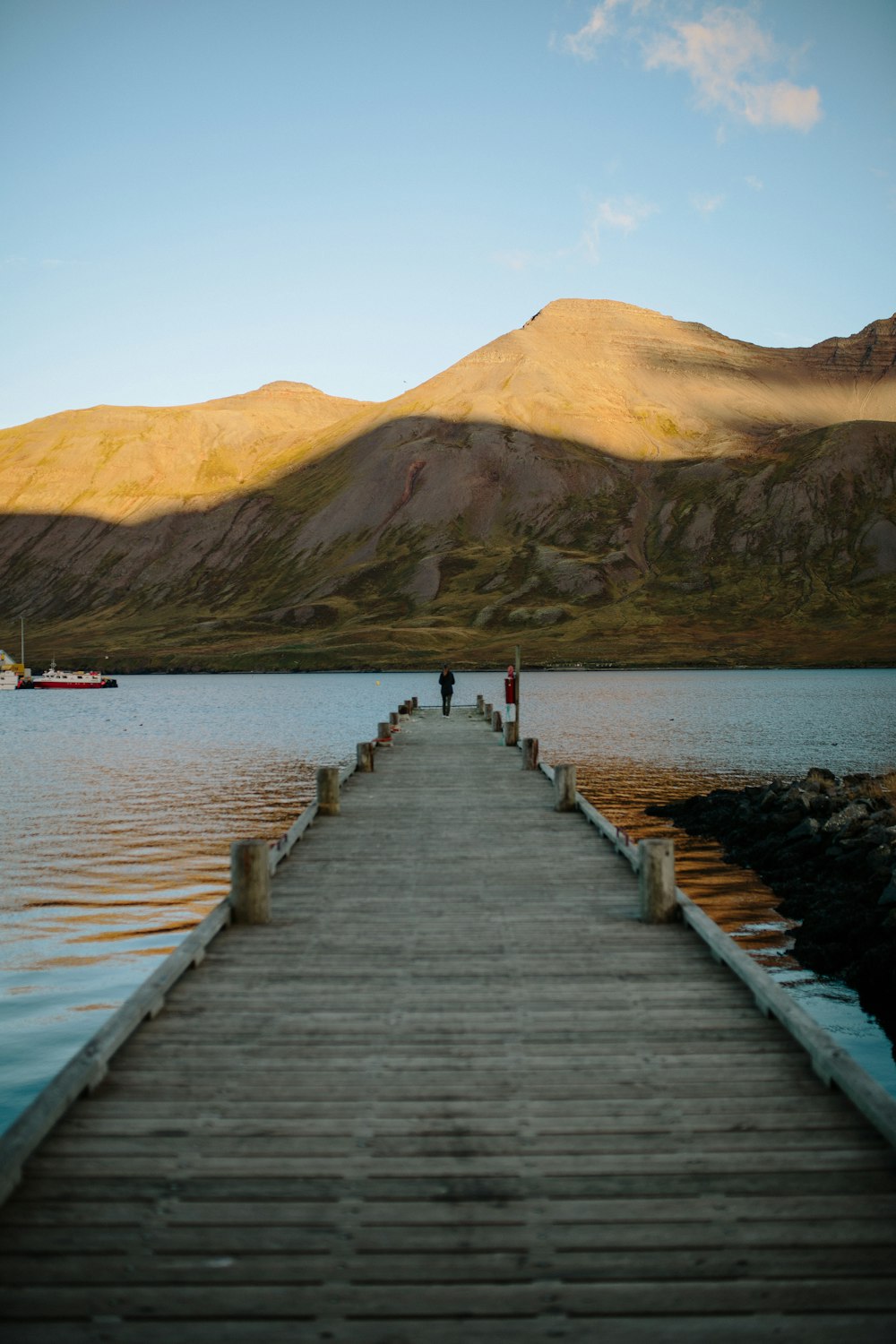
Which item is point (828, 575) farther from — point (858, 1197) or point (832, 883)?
point (858, 1197)

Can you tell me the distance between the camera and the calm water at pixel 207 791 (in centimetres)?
1650

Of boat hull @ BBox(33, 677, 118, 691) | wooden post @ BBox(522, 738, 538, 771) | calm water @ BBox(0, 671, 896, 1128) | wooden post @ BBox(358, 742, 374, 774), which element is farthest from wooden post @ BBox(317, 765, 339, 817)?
boat hull @ BBox(33, 677, 118, 691)

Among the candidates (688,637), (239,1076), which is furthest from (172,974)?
(688,637)

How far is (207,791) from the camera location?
38938 millimetres

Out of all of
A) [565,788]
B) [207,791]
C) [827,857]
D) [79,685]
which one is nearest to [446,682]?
[207,791]

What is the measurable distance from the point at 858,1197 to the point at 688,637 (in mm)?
165746

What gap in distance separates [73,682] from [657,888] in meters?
141

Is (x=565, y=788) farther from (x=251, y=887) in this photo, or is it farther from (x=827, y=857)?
(x=251, y=887)

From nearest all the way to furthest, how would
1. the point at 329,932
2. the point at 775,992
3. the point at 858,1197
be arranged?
the point at 858,1197, the point at 775,992, the point at 329,932

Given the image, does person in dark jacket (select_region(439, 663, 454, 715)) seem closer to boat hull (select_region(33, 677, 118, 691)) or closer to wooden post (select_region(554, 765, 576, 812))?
wooden post (select_region(554, 765, 576, 812))

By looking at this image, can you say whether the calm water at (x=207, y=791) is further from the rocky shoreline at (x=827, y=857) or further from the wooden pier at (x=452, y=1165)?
the wooden pier at (x=452, y=1165)

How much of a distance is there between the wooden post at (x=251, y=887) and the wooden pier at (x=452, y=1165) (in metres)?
0.99

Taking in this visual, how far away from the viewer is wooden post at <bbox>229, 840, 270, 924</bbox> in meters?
12.9

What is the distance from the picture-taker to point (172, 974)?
10492 mm
